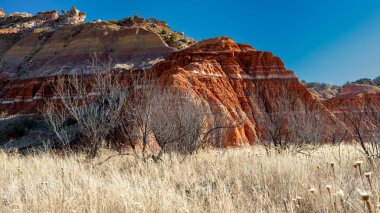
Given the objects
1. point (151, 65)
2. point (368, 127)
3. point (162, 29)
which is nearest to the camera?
point (368, 127)

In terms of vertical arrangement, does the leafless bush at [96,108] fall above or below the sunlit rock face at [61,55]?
below

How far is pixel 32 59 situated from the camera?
51.1 meters

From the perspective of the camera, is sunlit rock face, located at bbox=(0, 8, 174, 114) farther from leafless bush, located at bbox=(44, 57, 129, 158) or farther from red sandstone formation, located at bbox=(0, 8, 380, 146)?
leafless bush, located at bbox=(44, 57, 129, 158)

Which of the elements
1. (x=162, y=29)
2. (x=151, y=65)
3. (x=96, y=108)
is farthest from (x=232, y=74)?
(x=162, y=29)

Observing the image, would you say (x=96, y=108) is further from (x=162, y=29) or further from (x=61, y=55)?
(x=162, y=29)

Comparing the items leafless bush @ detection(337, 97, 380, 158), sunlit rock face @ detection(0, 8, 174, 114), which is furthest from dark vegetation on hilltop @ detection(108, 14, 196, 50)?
leafless bush @ detection(337, 97, 380, 158)

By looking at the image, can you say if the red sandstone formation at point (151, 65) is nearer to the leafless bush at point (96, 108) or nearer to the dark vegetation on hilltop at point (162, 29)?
the dark vegetation on hilltop at point (162, 29)

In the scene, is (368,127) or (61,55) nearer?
(368,127)

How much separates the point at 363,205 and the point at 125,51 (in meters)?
47.7

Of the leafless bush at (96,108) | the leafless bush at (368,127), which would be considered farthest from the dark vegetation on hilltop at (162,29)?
the leafless bush at (368,127)

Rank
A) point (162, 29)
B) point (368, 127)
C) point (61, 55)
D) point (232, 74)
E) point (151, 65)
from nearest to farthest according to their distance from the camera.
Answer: point (368, 127) → point (232, 74) → point (151, 65) → point (61, 55) → point (162, 29)

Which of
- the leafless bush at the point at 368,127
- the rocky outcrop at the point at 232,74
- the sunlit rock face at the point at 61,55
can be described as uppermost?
the sunlit rock face at the point at 61,55

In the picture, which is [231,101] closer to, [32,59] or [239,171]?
[239,171]

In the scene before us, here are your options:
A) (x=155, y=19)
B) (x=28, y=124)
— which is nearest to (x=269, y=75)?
(x=28, y=124)
